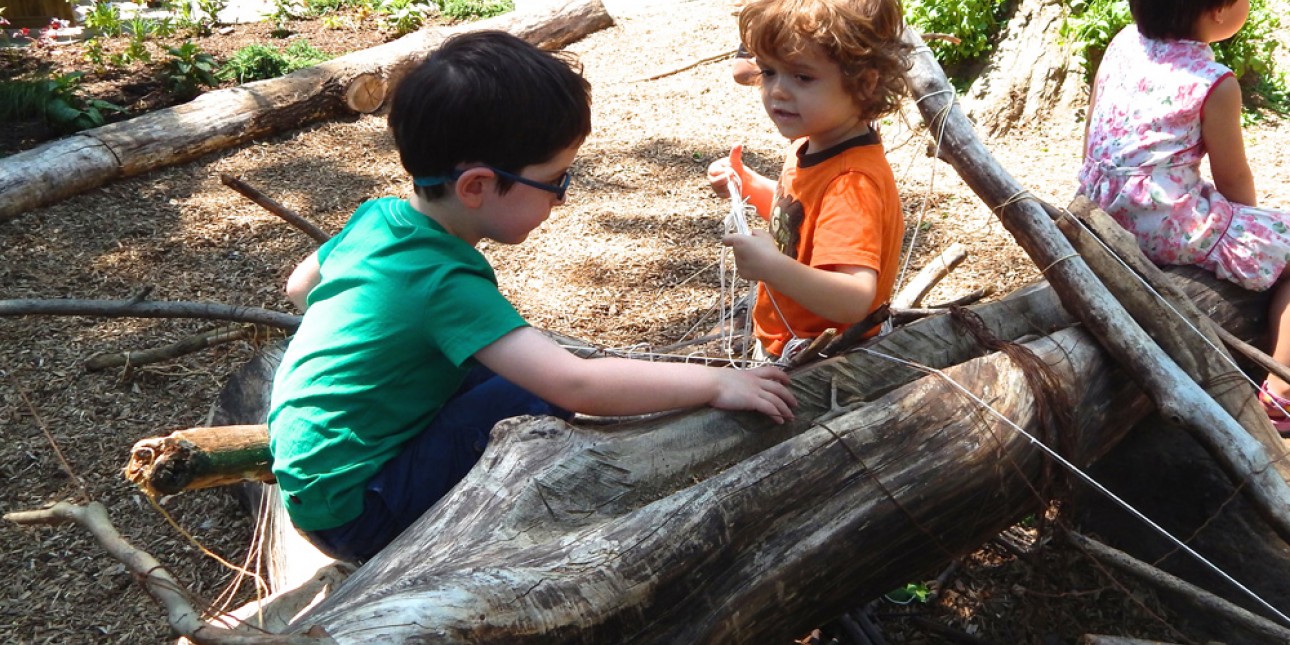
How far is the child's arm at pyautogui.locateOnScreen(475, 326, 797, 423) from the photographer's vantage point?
1.99 metres

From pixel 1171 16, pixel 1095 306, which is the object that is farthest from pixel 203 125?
pixel 1095 306

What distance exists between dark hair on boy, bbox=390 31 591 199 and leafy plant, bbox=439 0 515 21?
6.92 m

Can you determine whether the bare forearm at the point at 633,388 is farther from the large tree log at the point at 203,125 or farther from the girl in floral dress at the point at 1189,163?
the large tree log at the point at 203,125

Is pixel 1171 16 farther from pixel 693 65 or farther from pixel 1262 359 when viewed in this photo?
pixel 693 65

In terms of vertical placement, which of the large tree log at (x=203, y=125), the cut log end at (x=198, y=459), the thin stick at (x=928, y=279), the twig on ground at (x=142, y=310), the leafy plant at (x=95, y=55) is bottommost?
the leafy plant at (x=95, y=55)

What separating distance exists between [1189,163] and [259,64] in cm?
584

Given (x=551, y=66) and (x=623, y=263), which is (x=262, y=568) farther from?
(x=623, y=263)

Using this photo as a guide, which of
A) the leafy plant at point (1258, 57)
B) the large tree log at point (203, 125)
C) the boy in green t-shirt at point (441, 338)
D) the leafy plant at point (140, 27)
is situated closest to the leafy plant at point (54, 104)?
the large tree log at point (203, 125)

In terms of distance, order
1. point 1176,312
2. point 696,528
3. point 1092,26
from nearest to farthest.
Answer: point 696,528, point 1176,312, point 1092,26

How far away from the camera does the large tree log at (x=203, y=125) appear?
17.5ft

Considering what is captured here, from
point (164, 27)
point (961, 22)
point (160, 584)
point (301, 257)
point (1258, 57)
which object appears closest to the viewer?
point (160, 584)

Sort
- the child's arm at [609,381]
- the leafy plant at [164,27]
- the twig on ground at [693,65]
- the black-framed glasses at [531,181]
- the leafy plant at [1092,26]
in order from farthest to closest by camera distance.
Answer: the leafy plant at [164,27] < the twig on ground at [693,65] < the leafy plant at [1092,26] < the black-framed glasses at [531,181] < the child's arm at [609,381]

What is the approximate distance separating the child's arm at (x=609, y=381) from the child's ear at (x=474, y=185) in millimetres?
298

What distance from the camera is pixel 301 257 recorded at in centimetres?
491
